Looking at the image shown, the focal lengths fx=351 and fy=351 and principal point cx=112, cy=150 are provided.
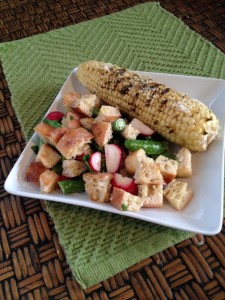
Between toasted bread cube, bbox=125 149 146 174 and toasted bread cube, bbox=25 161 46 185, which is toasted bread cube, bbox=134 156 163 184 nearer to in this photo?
toasted bread cube, bbox=125 149 146 174

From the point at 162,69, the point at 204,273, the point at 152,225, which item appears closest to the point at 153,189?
the point at 152,225

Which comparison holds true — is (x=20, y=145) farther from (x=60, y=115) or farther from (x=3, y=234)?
(x=3, y=234)

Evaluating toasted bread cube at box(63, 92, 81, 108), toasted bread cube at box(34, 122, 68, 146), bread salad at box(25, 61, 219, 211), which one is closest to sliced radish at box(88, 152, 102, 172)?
bread salad at box(25, 61, 219, 211)

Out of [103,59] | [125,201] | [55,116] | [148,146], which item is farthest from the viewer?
[103,59]

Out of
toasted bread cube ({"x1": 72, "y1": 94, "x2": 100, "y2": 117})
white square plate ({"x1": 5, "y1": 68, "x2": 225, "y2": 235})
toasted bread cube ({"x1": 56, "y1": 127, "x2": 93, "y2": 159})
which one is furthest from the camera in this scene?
toasted bread cube ({"x1": 72, "y1": 94, "x2": 100, "y2": 117})

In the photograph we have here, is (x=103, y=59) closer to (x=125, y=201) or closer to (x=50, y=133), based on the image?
(x=50, y=133)

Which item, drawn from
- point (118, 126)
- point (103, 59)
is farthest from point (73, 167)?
point (103, 59)

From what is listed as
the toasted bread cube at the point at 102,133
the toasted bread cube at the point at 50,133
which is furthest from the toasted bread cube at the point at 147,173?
the toasted bread cube at the point at 50,133
